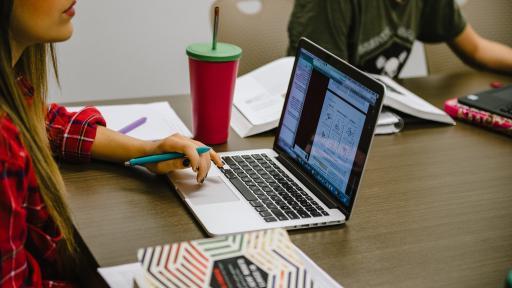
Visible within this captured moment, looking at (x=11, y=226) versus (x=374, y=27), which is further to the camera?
(x=374, y=27)

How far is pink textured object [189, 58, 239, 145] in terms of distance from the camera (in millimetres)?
1241

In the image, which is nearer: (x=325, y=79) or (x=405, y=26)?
(x=325, y=79)

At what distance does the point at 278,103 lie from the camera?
1.44 meters

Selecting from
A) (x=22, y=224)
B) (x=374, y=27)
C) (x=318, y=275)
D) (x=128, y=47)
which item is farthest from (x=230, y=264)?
(x=128, y=47)

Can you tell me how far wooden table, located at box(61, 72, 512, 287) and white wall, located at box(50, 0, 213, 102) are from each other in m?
1.42

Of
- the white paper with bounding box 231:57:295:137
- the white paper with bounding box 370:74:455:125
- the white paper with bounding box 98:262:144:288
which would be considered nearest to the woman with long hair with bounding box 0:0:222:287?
the white paper with bounding box 98:262:144:288

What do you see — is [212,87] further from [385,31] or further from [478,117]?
[385,31]

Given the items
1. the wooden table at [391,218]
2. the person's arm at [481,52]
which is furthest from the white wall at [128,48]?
the wooden table at [391,218]

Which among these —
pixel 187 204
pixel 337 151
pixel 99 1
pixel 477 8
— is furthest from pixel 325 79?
pixel 99 1

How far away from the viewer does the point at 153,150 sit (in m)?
1.16

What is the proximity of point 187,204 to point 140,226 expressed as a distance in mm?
90

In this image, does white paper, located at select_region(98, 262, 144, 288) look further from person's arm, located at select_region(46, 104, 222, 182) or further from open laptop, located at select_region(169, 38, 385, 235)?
person's arm, located at select_region(46, 104, 222, 182)

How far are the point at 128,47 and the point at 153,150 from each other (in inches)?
65.7

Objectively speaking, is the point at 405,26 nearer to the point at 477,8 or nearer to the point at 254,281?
the point at 477,8
